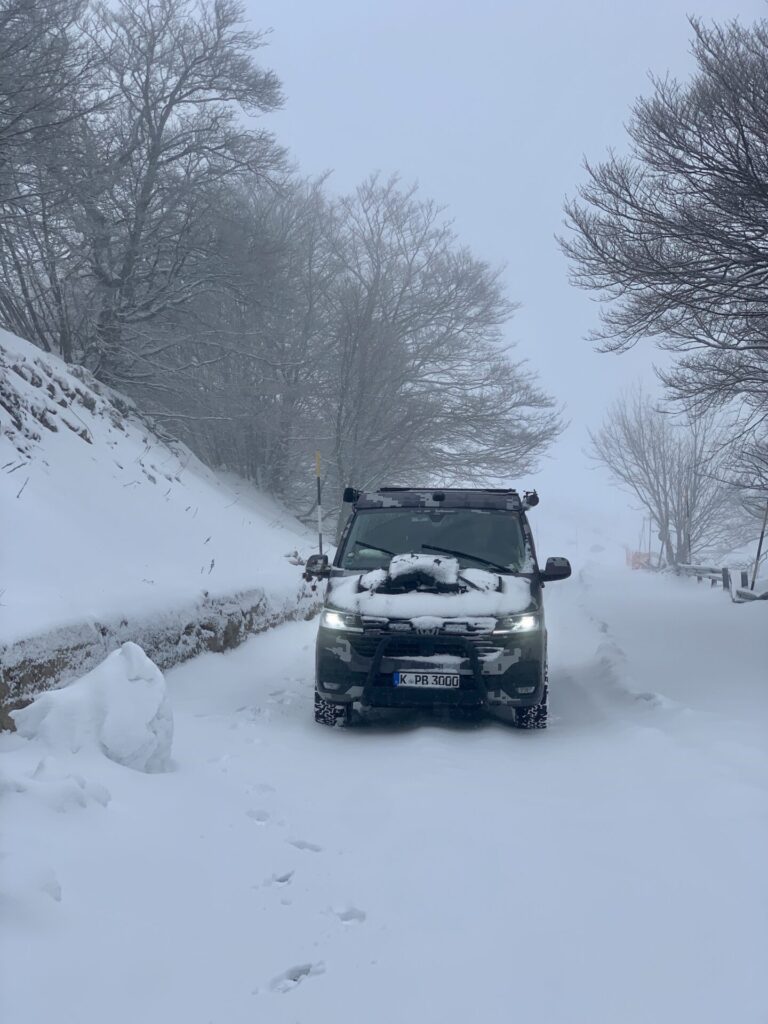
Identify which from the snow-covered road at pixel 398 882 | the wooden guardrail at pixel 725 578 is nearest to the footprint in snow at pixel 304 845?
the snow-covered road at pixel 398 882

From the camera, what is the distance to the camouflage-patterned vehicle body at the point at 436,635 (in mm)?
6891

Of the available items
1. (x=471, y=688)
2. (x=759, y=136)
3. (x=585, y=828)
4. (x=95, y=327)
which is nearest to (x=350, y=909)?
(x=585, y=828)

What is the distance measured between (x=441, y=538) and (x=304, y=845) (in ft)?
13.2

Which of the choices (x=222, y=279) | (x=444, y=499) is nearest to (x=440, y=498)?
(x=444, y=499)

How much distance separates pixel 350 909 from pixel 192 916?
2.10 feet

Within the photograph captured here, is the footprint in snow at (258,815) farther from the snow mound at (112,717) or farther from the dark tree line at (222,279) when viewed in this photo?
the dark tree line at (222,279)

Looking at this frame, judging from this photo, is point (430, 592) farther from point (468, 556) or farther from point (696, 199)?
point (696, 199)

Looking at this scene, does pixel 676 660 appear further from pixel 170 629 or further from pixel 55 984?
pixel 55 984

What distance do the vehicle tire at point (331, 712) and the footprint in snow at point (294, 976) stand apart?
13.4 ft

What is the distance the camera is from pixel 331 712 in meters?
7.44

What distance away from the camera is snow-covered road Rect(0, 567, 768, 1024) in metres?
3.08

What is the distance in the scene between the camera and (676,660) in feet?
36.4

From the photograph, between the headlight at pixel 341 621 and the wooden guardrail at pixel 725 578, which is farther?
the wooden guardrail at pixel 725 578

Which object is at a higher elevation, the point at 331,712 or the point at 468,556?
the point at 468,556
